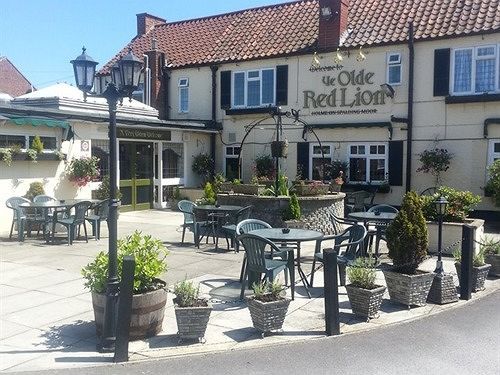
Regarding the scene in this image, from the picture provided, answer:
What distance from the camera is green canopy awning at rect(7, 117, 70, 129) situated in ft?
38.0

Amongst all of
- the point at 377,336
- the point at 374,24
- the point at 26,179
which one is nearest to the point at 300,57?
the point at 374,24

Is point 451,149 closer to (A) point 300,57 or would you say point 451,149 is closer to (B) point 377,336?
(A) point 300,57

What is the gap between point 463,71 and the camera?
15070mm

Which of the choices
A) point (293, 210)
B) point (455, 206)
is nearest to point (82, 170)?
point (293, 210)

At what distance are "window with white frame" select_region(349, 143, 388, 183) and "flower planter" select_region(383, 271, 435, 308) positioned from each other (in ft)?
33.8

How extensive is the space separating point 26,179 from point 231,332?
30.1 ft

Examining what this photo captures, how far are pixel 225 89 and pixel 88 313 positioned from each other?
1446cm

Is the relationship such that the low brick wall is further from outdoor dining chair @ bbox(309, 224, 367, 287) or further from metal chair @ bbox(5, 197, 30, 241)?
metal chair @ bbox(5, 197, 30, 241)

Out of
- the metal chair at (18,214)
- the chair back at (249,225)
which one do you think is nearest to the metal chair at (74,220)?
the metal chair at (18,214)

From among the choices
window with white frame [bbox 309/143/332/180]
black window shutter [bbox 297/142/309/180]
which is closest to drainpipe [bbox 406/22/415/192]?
window with white frame [bbox 309/143/332/180]

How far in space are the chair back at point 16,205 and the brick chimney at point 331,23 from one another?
1110cm

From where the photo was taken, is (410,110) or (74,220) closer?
(74,220)

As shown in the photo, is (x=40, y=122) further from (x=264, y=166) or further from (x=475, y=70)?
(x=475, y=70)

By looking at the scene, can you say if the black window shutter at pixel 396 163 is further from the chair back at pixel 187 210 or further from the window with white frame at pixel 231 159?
the chair back at pixel 187 210
